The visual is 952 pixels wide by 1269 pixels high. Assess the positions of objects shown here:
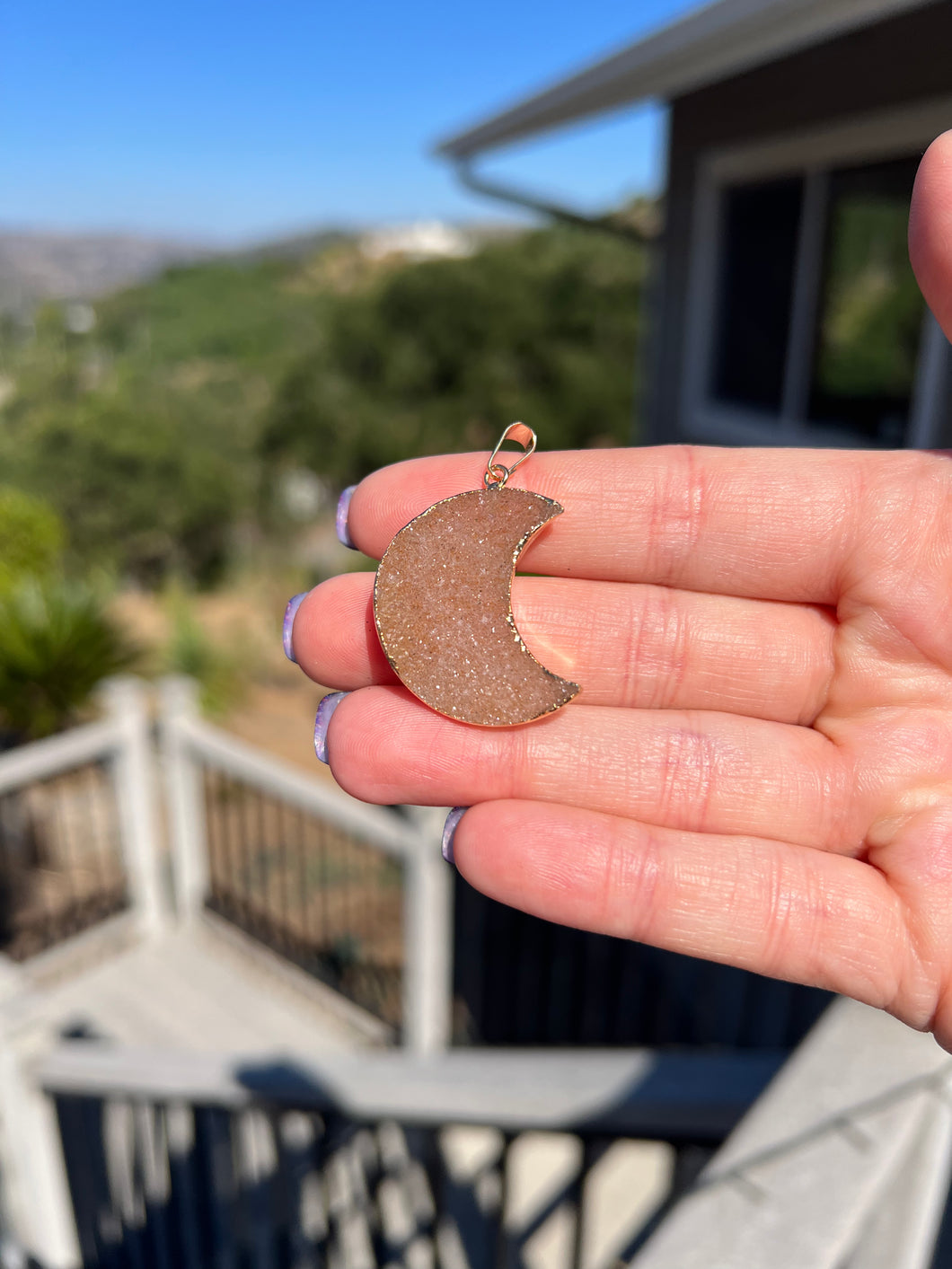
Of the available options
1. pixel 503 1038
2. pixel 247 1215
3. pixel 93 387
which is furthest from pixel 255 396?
pixel 247 1215

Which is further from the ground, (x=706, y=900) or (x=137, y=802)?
(x=706, y=900)

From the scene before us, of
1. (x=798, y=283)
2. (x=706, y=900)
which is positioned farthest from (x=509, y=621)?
(x=798, y=283)

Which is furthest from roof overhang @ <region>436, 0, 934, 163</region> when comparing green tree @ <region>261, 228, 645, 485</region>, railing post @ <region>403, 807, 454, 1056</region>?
green tree @ <region>261, 228, 645, 485</region>

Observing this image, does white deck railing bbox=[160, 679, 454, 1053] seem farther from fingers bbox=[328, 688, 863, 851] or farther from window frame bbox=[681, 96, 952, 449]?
window frame bbox=[681, 96, 952, 449]

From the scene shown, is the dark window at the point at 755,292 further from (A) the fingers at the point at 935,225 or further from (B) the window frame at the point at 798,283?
(A) the fingers at the point at 935,225

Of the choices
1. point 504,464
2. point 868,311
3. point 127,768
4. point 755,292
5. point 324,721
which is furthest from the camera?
point 868,311

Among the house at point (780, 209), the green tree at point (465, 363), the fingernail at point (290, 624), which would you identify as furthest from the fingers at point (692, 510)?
the green tree at point (465, 363)

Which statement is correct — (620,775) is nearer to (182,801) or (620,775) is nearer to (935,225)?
(935,225)
